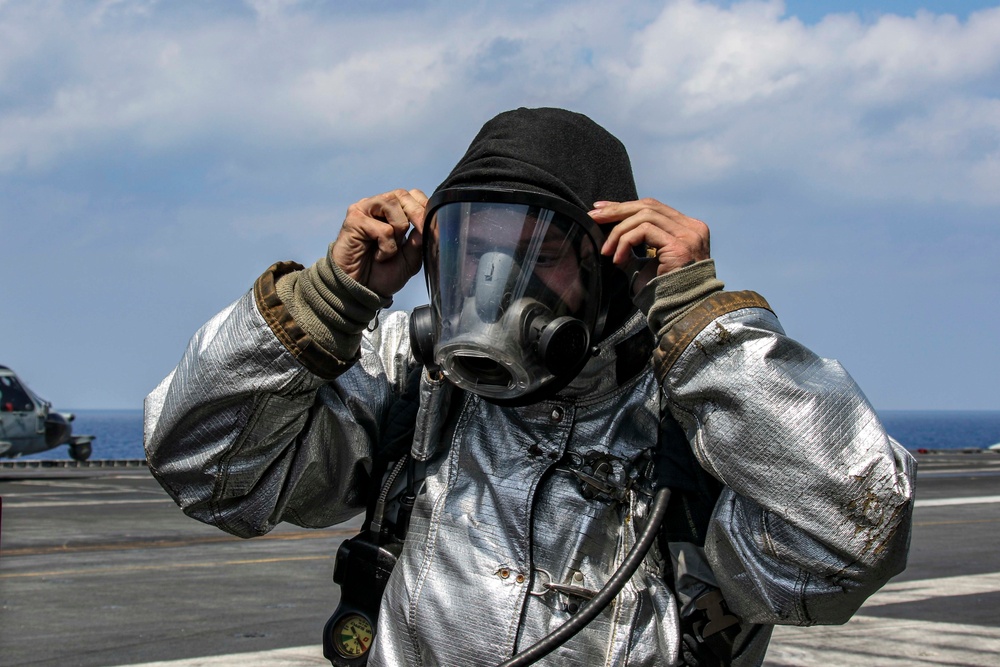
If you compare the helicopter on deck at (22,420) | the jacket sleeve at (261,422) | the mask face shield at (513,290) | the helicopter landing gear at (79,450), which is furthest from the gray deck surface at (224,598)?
the helicopter landing gear at (79,450)

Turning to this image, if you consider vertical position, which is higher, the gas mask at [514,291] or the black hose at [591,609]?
the gas mask at [514,291]

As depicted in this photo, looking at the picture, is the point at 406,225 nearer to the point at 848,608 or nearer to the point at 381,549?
the point at 381,549

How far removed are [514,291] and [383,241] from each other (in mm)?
293

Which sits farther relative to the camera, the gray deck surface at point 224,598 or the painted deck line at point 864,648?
the gray deck surface at point 224,598

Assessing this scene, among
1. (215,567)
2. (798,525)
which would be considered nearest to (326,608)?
(215,567)

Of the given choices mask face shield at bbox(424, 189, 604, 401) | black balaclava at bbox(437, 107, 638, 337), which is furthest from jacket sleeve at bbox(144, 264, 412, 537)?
black balaclava at bbox(437, 107, 638, 337)

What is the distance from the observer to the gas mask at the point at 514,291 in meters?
2.06

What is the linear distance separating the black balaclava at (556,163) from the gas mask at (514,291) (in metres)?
0.05

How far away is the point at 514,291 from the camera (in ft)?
6.85

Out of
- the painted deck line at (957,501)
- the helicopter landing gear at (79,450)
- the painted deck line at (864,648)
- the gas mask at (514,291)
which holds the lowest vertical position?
the helicopter landing gear at (79,450)

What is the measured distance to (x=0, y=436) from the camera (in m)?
23.4

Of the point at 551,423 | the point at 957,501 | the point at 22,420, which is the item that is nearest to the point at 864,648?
the point at 551,423

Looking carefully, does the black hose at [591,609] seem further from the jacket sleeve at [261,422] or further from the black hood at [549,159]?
the black hood at [549,159]

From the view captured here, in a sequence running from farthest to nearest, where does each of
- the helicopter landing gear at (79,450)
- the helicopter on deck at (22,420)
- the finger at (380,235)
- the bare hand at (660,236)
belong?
the helicopter landing gear at (79,450), the helicopter on deck at (22,420), the finger at (380,235), the bare hand at (660,236)
